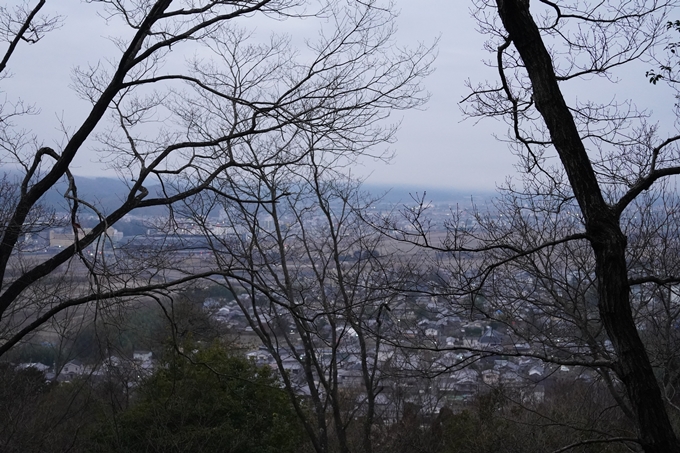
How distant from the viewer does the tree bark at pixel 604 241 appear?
11.9 ft

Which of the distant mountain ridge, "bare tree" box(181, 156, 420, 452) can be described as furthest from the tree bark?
"bare tree" box(181, 156, 420, 452)

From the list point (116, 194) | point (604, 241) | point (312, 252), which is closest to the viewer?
point (604, 241)

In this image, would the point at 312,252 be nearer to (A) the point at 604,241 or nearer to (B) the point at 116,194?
(B) the point at 116,194

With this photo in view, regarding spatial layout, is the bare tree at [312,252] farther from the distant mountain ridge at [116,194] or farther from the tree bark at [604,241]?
the tree bark at [604,241]

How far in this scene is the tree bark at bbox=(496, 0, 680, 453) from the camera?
3641mm

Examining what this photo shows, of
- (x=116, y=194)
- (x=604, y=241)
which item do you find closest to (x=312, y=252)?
(x=116, y=194)

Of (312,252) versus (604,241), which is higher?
(312,252)

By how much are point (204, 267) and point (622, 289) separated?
19.9 feet

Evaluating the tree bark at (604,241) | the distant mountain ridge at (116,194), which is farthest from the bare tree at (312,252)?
the tree bark at (604,241)

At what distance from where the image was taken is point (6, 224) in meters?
6.34

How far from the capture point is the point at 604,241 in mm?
3709

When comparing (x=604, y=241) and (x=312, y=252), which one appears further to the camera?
(x=312, y=252)

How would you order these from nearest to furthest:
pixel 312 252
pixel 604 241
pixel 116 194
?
1. pixel 604 241
2. pixel 116 194
3. pixel 312 252

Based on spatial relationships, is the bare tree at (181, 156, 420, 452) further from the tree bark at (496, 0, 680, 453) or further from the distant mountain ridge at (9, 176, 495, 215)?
the tree bark at (496, 0, 680, 453)
